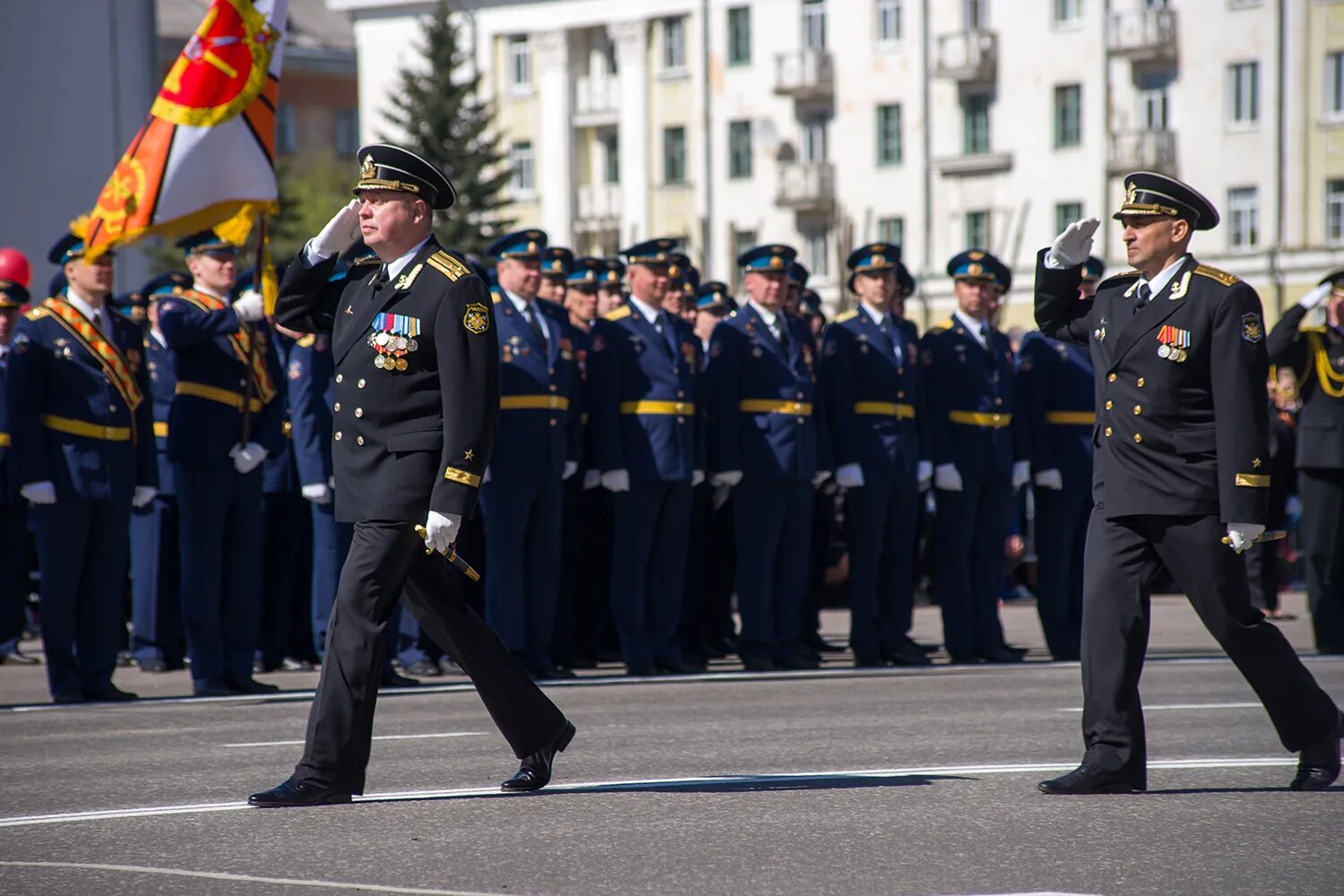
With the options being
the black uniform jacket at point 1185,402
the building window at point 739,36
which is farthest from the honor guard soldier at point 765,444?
the building window at point 739,36

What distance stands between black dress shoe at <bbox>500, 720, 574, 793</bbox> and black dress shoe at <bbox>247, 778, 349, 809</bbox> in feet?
2.14

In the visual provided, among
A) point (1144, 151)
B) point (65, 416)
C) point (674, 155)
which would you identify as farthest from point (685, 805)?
point (674, 155)

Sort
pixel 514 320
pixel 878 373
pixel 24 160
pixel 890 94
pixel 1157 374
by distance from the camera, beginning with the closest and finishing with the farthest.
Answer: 1. pixel 1157 374
2. pixel 514 320
3. pixel 878 373
4. pixel 24 160
5. pixel 890 94

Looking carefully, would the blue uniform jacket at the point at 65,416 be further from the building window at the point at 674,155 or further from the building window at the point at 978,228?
the building window at the point at 674,155

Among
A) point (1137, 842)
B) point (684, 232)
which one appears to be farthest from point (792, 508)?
point (684, 232)

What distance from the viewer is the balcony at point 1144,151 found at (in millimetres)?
51250

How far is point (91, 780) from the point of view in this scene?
26.8 ft

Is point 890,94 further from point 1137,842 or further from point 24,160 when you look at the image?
point 1137,842

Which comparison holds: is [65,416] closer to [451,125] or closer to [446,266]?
[446,266]

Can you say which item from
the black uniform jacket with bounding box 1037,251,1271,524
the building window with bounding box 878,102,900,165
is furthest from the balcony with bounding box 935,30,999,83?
the black uniform jacket with bounding box 1037,251,1271,524

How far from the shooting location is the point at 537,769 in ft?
25.2

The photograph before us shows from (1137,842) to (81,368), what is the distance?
6607 millimetres

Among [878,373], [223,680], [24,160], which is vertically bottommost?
[223,680]

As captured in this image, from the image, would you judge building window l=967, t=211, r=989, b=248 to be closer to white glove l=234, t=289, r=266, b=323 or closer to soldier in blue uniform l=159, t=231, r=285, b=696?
soldier in blue uniform l=159, t=231, r=285, b=696
